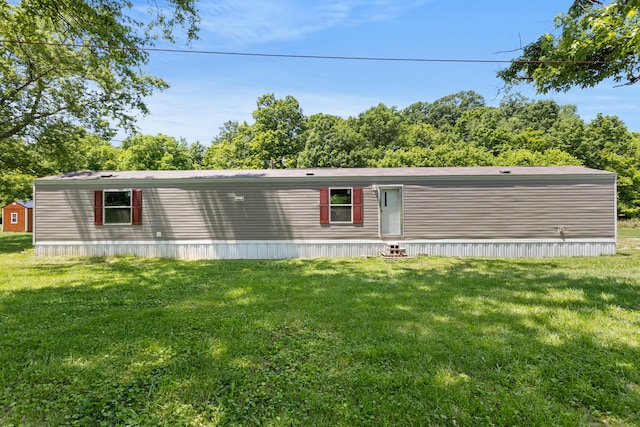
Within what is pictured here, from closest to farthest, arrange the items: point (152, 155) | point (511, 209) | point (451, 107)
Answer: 1. point (511, 209)
2. point (152, 155)
3. point (451, 107)

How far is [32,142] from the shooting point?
12758 millimetres

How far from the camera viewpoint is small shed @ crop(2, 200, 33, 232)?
1969cm

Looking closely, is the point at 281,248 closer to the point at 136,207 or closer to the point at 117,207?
the point at 136,207

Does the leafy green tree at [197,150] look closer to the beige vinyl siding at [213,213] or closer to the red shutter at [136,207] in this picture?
the beige vinyl siding at [213,213]

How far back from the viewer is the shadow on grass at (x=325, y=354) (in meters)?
2.14

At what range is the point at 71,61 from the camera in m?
10.7

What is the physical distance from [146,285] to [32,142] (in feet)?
38.8

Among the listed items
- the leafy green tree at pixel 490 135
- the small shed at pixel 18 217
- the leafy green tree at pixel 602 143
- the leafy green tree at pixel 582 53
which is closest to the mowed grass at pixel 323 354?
the leafy green tree at pixel 582 53

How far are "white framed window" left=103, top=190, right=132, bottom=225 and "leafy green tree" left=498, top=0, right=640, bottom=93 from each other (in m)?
10.9

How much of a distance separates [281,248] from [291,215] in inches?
41.4

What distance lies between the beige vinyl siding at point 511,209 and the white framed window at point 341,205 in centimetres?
170

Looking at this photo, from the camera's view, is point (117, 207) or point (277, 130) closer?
point (117, 207)

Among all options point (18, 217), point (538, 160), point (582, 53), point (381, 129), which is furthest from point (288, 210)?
point (381, 129)

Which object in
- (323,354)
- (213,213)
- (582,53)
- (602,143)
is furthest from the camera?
(602,143)
